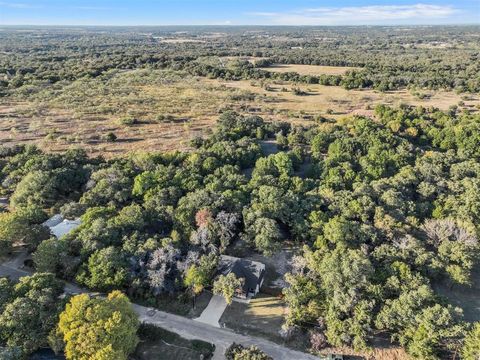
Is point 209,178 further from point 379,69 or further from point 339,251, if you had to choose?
point 379,69

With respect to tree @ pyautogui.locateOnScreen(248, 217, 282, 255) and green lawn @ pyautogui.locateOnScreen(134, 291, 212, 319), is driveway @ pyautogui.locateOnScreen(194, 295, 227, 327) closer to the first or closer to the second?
green lawn @ pyautogui.locateOnScreen(134, 291, 212, 319)

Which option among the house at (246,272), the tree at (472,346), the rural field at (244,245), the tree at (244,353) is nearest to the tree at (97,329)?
the rural field at (244,245)

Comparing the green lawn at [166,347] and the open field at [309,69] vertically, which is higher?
the open field at [309,69]

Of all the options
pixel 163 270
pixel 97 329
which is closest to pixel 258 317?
pixel 163 270

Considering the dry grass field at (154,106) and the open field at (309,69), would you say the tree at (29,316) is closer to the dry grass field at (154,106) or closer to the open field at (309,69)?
the dry grass field at (154,106)

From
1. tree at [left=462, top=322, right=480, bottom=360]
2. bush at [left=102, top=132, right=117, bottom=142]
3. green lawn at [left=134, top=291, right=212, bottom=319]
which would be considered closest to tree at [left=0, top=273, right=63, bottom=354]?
green lawn at [left=134, top=291, right=212, bottom=319]

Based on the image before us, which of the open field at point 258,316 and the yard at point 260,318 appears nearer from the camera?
the yard at point 260,318
